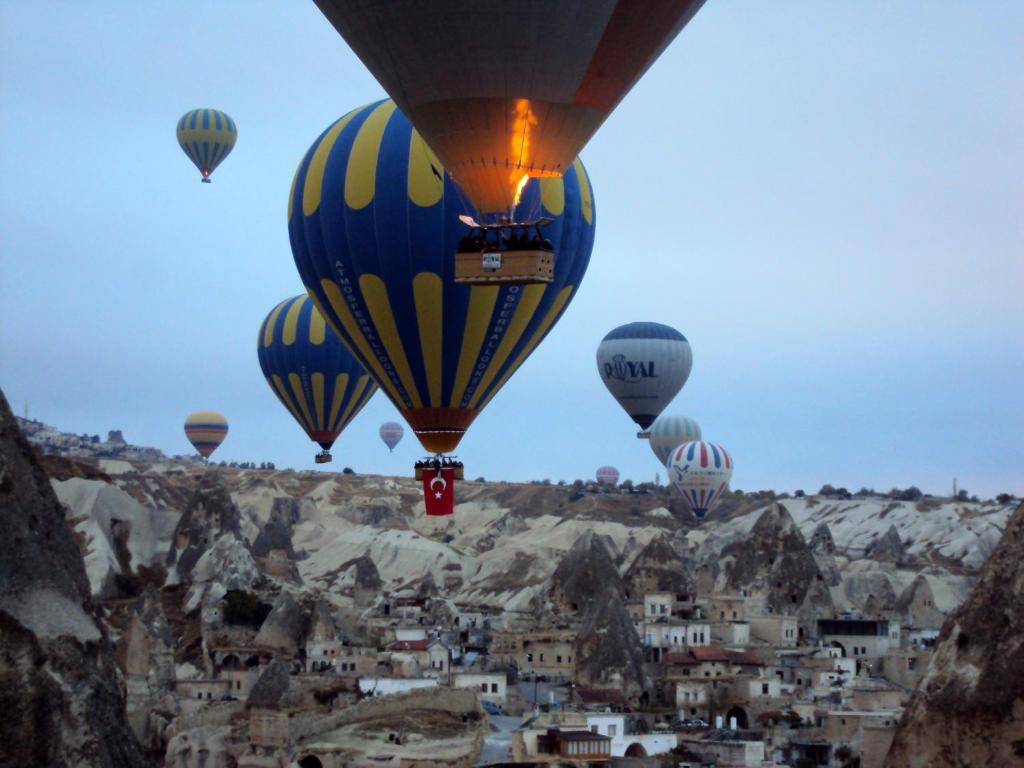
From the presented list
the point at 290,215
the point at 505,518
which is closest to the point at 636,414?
the point at 290,215

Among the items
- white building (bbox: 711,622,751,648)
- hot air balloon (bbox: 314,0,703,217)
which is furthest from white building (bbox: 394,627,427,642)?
hot air balloon (bbox: 314,0,703,217)

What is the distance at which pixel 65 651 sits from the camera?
20016 mm

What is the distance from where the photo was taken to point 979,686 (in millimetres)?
21641

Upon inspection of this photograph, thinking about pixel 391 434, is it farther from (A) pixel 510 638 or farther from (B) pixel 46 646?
(B) pixel 46 646

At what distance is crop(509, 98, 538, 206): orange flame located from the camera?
34969mm

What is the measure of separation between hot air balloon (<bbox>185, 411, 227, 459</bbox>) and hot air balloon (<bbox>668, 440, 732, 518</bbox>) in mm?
32532

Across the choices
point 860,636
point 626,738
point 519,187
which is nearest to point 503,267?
point 519,187

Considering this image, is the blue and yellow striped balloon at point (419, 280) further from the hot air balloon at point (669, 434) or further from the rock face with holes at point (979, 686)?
the hot air balloon at point (669, 434)

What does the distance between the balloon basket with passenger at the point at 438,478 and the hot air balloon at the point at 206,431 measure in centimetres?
8149

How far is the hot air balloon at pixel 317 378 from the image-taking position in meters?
67.2

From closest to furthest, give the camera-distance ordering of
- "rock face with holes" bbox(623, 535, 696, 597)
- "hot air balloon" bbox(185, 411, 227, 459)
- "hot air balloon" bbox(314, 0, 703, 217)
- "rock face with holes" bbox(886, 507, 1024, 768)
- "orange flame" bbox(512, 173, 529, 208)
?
1. "rock face with holes" bbox(886, 507, 1024, 768)
2. "hot air balloon" bbox(314, 0, 703, 217)
3. "orange flame" bbox(512, 173, 529, 208)
4. "rock face with holes" bbox(623, 535, 696, 597)
5. "hot air balloon" bbox(185, 411, 227, 459)

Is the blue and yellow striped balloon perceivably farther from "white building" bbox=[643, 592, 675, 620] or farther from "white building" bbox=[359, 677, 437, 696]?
"white building" bbox=[643, 592, 675, 620]

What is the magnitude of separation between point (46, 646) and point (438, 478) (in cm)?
2632

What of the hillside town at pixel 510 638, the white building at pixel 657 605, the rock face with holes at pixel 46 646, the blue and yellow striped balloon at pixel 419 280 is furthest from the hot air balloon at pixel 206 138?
the rock face with holes at pixel 46 646
